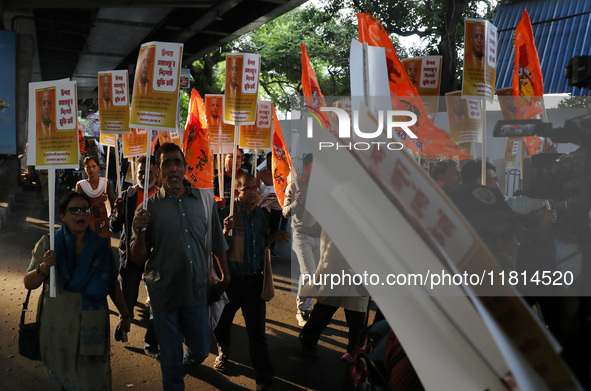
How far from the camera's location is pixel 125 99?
6918mm

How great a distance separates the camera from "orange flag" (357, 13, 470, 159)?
5.13m

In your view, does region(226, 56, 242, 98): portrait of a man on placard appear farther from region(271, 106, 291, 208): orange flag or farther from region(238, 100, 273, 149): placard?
region(238, 100, 273, 149): placard

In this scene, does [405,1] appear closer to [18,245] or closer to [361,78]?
[18,245]

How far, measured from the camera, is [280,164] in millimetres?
7605

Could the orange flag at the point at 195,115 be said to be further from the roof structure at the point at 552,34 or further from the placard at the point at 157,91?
the roof structure at the point at 552,34

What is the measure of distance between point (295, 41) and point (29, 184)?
41.9 ft

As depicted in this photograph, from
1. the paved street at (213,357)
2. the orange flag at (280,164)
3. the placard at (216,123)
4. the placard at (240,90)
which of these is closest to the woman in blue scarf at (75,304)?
the paved street at (213,357)

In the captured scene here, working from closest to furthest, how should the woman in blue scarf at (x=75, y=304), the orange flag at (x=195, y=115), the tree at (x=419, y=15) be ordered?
the woman in blue scarf at (x=75, y=304)
the orange flag at (x=195, y=115)
the tree at (x=419, y=15)

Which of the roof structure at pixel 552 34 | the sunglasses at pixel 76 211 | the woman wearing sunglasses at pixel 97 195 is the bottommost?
the woman wearing sunglasses at pixel 97 195

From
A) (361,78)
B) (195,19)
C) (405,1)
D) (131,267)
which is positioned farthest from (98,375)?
(405,1)

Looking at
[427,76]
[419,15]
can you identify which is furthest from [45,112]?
[419,15]

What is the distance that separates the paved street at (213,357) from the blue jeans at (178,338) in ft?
2.56

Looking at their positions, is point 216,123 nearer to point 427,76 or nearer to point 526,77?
point 427,76

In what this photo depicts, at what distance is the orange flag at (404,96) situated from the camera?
16.8 ft
